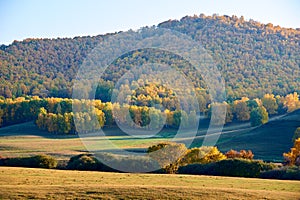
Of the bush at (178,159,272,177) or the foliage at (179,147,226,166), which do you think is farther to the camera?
the foliage at (179,147,226,166)

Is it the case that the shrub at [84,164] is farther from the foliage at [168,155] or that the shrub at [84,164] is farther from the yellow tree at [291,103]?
the yellow tree at [291,103]

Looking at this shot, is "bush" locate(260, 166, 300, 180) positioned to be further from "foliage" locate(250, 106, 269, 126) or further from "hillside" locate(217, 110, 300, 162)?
"foliage" locate(250, 106, 269, 126)

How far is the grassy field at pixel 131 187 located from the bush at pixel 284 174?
445 cm

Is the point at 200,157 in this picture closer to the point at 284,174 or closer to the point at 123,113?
the point at 284,174

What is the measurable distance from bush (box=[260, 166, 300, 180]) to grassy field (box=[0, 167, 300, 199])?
4.45 m

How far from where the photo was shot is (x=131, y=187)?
31.7 meters

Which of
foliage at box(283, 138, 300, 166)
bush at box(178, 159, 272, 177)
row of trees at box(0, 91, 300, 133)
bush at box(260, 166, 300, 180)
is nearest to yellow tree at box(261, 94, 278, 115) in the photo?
row of trees at box(0, 91, 300, 133)

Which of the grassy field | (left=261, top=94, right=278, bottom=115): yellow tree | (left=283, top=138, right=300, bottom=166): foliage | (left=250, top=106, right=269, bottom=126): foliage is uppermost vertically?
(left=261, top=94, right=278, bottom=115): yellow tree

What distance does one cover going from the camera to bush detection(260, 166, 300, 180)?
135ft

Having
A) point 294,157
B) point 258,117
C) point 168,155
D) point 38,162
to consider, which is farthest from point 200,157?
point 258,117

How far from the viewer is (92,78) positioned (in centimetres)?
17512

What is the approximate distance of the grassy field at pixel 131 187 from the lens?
29984 mm

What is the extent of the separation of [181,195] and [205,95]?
5211 inches

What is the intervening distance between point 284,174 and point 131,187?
15.5m
